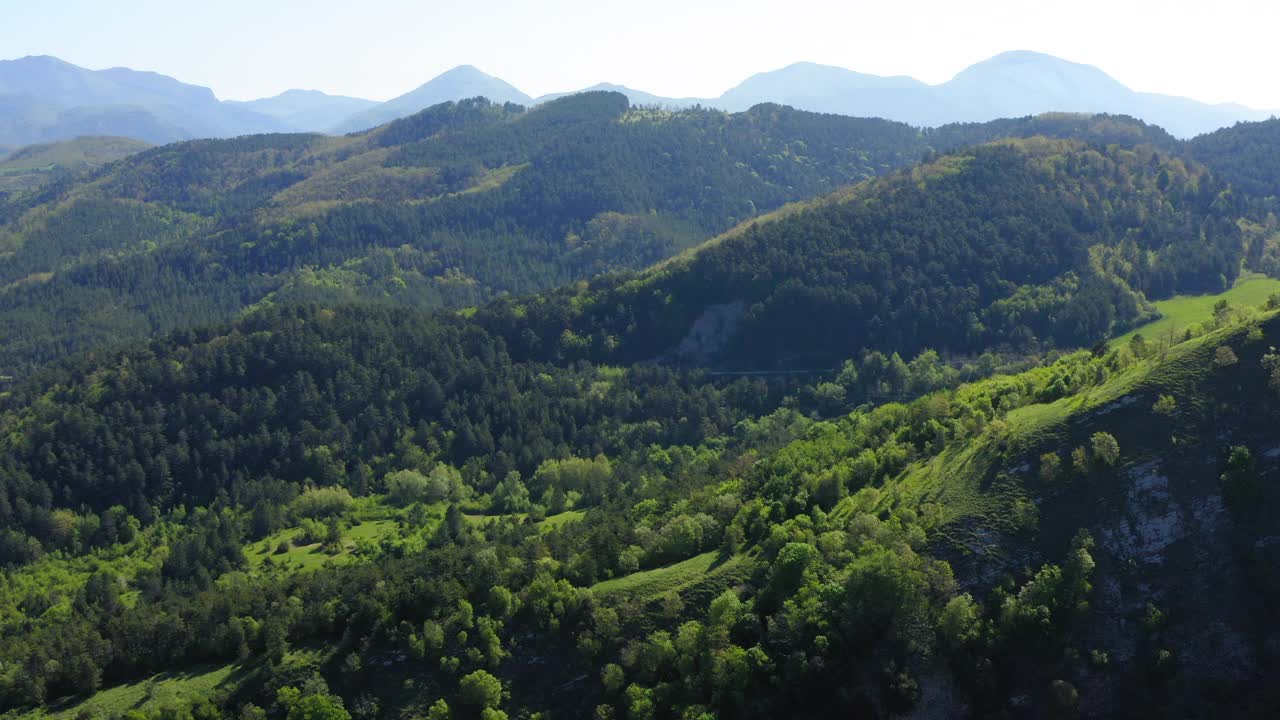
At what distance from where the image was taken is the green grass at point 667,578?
7869 cm

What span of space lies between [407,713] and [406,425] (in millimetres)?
100189

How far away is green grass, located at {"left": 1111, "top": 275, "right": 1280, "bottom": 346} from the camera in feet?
569

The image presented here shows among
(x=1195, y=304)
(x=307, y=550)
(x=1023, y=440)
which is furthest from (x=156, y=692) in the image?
(x=1195, y=304)

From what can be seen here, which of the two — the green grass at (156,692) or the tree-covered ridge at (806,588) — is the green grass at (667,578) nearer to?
the tree-covered ridge at (806,588)

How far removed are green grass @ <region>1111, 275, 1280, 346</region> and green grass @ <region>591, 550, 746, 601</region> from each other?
120202 millimetres

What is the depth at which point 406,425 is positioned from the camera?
16788 centimetres

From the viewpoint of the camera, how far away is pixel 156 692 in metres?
78.1

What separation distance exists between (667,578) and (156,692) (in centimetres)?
4606

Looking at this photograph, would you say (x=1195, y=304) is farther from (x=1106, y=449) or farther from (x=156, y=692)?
(x=156, y=692)

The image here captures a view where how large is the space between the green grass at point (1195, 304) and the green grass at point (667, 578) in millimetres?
120202

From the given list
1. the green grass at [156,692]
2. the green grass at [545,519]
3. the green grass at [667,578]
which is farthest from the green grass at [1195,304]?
the green grass at [156,692]

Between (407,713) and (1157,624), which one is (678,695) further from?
(1157,624)

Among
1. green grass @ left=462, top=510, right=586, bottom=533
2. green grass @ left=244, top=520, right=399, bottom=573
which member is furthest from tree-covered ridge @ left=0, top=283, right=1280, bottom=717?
green grass @ left=462, top=510, right=586, bottom=533

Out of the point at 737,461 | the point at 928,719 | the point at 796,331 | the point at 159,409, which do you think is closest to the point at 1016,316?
the point at 796,331
